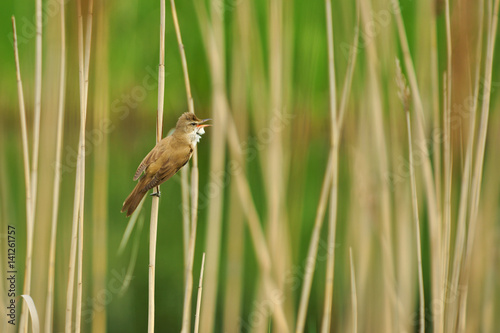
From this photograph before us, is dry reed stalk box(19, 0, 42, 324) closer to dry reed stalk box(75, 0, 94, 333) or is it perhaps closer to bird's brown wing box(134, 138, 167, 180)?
dry reed stalk box(75, 0, 94, 333)

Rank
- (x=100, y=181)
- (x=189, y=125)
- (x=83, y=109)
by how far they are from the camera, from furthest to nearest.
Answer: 1. (x=100, y=181)
2. (x=189, y=125)
3. (x=83, y=109)

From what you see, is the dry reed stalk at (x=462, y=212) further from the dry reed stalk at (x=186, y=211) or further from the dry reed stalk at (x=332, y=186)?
the dry reed stalk at (x=186, y=211)

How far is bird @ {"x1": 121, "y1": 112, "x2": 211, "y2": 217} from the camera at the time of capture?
1432 millimetres

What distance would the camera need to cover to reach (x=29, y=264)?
142 centimetres

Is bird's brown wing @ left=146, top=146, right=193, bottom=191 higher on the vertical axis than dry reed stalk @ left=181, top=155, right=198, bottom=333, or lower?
higher

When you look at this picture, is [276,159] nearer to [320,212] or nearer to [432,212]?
[320,212]

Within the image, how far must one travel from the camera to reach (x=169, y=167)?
Result: 4.70ft

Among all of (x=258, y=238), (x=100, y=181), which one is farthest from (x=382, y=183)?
(x=100, y=181)

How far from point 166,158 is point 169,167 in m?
0.02

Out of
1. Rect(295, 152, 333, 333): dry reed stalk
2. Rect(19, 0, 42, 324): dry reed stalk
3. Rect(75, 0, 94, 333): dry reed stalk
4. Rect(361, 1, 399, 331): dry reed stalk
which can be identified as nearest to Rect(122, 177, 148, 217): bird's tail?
Rect(75, 0, 94, 333): dry reed stalk

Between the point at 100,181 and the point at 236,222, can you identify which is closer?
the point at 100,181

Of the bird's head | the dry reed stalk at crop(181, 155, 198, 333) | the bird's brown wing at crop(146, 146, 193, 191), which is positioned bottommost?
the dry reed stalk at crop(181, 155, 198, 333)

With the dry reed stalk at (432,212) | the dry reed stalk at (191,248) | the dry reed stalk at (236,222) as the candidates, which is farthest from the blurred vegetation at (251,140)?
the dry reed stalk at (191,248)

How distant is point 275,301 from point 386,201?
456 mm
